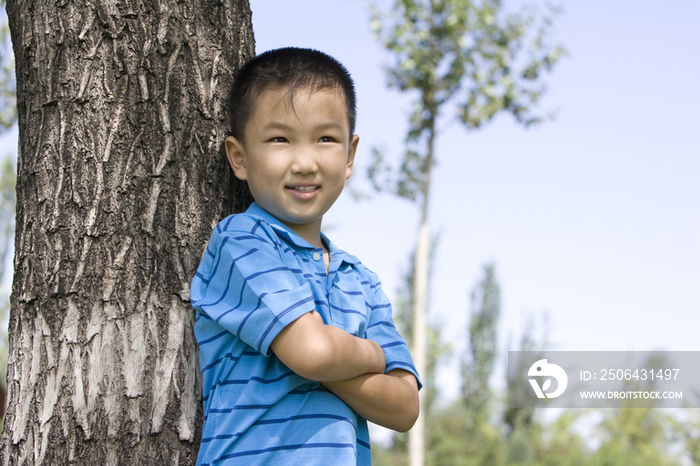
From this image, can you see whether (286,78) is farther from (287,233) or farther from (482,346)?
(482,346)

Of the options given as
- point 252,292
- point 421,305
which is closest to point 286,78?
point 252,292

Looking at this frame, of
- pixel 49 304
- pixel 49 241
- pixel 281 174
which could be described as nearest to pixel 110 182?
pixel 49 241

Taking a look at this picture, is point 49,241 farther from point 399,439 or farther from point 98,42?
point 399,439

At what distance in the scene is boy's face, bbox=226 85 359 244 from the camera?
1.53 metres

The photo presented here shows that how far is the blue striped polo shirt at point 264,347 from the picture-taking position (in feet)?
4.43

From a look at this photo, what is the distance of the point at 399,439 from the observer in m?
24.8

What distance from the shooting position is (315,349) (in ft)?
4.28

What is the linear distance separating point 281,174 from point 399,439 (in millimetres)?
24791

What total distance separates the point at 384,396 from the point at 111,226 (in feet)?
2.83

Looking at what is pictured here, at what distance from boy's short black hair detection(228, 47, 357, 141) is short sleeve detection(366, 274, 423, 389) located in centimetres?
49

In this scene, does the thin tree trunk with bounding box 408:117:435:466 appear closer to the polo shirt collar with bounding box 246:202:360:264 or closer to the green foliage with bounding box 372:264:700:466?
the green foliage with bounding box 372:264:700:466

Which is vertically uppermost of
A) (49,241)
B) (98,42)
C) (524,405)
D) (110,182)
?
(98,42)

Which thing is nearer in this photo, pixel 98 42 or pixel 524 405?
pixel 98 42

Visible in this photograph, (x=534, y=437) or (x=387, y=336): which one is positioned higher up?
(x=387, y=336)
